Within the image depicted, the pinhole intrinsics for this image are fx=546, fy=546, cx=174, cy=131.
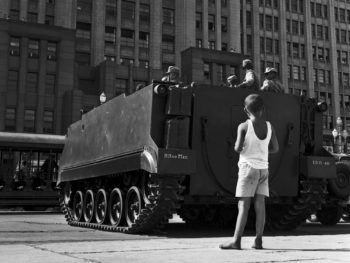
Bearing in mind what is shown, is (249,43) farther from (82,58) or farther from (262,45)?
(82,58)

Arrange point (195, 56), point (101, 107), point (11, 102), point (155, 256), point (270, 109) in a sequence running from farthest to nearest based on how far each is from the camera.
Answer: point (195, 56) → point (11, 102) → point (101, 107) → point (270, 109) → point (155, 256)

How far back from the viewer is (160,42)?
5862 cm

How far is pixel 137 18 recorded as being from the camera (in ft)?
191

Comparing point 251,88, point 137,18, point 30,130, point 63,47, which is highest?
point 137,18

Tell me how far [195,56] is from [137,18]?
27.2 feet

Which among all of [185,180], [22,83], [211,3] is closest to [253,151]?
[185,180]

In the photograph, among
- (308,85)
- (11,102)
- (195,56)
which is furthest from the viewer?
(308,85)

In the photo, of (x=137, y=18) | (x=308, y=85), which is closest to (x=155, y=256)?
(x=137, y=18)

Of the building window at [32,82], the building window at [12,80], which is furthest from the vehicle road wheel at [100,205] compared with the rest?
the building window at [32,82]

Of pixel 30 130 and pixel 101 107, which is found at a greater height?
pixel 30 130

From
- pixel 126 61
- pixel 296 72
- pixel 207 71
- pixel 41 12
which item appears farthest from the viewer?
pixel 296 72

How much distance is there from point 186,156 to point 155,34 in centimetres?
5115

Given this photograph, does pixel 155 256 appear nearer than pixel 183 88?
Yes

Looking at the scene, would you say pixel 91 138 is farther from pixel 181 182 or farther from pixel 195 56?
pixel 195 56
